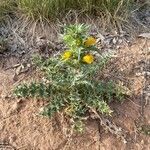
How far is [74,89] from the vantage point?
132 inches

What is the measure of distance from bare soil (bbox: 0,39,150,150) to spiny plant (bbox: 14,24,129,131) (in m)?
0.09

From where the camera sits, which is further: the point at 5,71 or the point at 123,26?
the point at 123,26

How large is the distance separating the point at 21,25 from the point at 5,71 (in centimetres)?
59

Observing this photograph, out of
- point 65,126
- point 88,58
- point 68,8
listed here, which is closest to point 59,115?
point 65,126

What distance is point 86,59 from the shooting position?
3.08 metres

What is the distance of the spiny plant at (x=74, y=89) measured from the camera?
324cm

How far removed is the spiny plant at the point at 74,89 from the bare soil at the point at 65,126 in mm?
94

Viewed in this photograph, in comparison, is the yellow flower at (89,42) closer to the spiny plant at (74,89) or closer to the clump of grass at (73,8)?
the spiny plant at (74,89)

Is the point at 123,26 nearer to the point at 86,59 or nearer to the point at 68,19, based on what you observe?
the point at 68,19

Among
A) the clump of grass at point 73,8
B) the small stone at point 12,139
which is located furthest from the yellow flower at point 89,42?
the clump of grass at point 73,8

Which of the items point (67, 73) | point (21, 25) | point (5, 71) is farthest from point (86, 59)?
point (21, 25)

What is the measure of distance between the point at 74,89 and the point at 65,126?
29 centimetres

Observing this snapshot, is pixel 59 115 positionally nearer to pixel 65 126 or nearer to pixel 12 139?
pixel 65 126

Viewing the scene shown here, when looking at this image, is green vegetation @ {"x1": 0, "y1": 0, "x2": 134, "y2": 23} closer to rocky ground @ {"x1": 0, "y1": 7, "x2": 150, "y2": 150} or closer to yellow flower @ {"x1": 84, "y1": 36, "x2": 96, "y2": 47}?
rocky ground @ {"x1": 0, "y1": 7, "x2": 150, "y2": 150}
